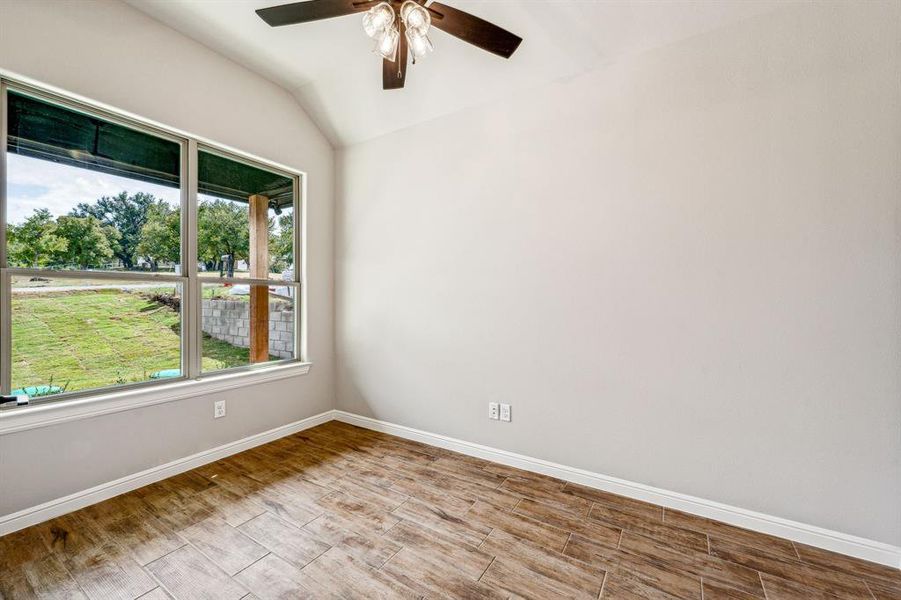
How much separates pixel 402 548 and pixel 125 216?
2.49 metres

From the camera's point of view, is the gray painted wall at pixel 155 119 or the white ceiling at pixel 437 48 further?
the white ceiling at pixel 437 48

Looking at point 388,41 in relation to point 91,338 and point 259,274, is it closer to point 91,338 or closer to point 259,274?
point 259,274

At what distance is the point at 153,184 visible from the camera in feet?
8.06

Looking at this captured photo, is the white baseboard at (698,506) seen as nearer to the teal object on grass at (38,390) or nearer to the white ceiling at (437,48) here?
the teal object on grass at (38,390)

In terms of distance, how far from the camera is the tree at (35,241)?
6.42 feet

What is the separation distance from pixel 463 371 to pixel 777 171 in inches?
85.2

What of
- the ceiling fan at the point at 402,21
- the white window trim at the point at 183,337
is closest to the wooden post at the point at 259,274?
the white window trim at the point at 183,337

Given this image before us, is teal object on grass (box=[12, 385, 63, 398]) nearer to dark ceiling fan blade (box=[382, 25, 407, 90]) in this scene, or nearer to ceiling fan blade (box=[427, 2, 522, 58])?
dark ceiling fan blade (box=[382, 25, 407, 90])

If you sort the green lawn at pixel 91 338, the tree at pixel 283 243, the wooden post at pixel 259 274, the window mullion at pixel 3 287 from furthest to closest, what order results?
the tree at pixel 283 243 < the wooden post at pixel 259 274 < the green lawn at pixel 91 338 < the window mullion at pixel 3 287

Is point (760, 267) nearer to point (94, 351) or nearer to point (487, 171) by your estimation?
point (487, 171)

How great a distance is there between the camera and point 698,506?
2.07 m

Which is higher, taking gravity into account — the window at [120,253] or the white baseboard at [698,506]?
the window at [120,253]

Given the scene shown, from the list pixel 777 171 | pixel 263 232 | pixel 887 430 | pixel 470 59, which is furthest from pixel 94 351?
pixel 887 430

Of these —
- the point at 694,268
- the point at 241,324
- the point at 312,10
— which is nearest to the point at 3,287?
the point at 241,324
